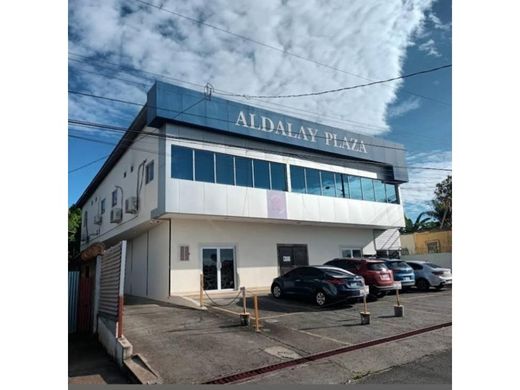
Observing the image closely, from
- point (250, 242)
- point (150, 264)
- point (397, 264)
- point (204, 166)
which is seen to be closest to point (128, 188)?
point (150, 264)

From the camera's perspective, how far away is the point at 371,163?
70.9 ft

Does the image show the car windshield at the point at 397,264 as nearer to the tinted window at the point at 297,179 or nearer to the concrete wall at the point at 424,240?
the tinted window at the point at 297,179

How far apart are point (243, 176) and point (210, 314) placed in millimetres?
6331

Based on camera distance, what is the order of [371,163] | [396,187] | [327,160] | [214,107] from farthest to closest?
[396,187] → [371,163] → [327,160] → [214,107]

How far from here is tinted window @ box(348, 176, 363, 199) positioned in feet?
66.4

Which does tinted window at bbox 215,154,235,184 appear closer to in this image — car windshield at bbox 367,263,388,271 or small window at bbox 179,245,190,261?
small window at bbox 179,245,190,261

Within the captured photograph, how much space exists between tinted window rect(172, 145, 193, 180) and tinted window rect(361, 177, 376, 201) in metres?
10.7

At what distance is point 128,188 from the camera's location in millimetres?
18000

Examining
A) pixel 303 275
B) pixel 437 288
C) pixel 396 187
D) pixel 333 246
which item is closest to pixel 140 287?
pixel 303 275

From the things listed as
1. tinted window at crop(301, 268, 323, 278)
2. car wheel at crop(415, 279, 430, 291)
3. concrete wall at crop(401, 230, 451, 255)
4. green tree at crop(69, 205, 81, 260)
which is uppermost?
green tree at crop(69, 205, 81, 260)

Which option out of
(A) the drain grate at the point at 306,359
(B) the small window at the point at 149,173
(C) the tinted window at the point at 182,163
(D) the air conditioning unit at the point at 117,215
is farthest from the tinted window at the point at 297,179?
(A) the drain grate at the point at 306,359

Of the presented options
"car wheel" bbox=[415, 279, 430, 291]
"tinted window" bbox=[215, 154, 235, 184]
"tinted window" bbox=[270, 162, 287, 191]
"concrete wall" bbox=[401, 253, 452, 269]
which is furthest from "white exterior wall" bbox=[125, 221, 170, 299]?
"concrete wall" bbox=[401, 253, 452, 269]

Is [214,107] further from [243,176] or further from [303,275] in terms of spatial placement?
[303,275]

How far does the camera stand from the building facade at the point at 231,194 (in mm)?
14258
